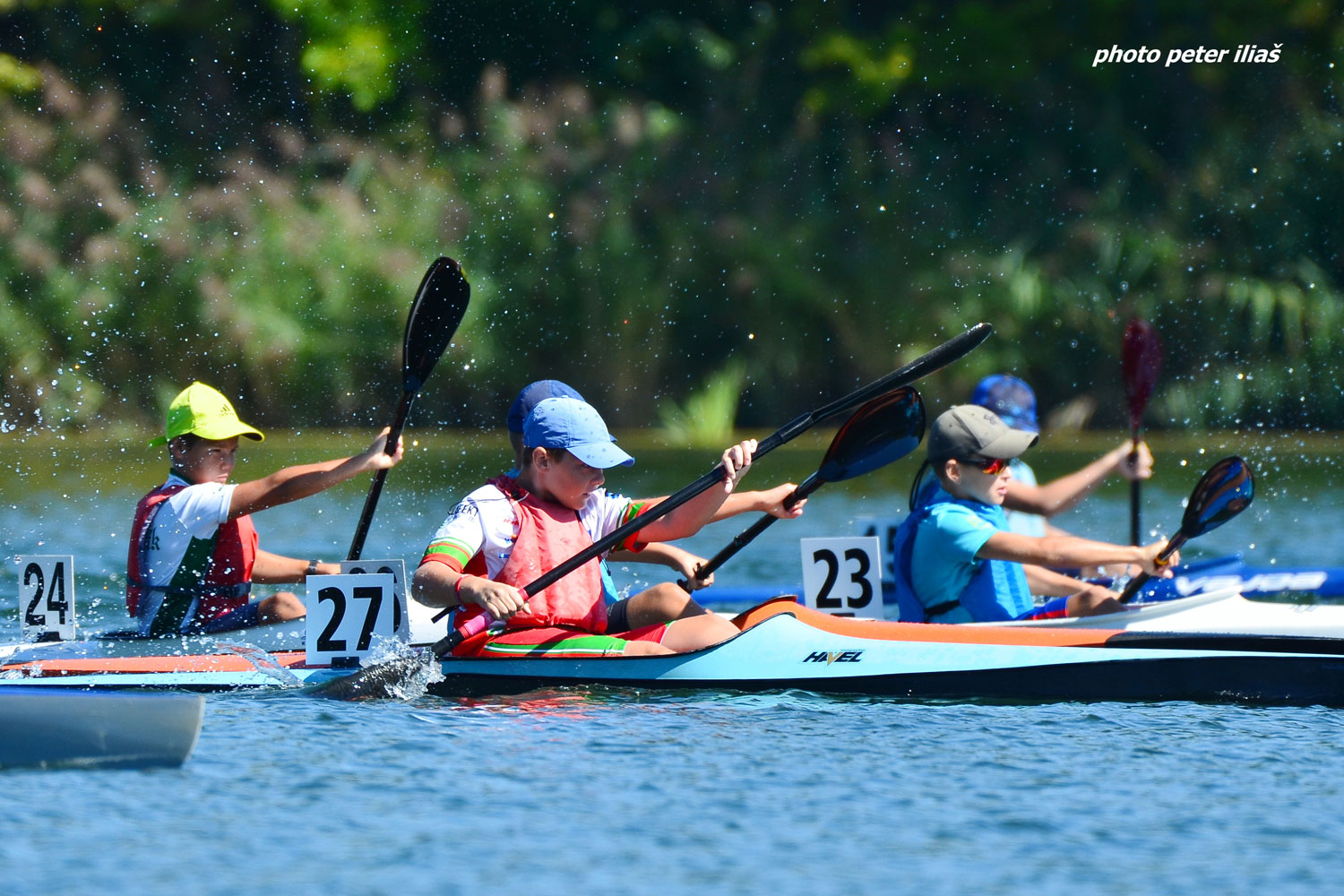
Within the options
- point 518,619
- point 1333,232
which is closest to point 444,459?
point 1333,232

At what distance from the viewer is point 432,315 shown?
7578 mm

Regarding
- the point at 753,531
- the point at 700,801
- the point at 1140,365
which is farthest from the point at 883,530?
the point at 700,801

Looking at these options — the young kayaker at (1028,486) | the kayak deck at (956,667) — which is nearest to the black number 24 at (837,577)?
the young kayaker at (1028,486)

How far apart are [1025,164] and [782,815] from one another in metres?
20.8

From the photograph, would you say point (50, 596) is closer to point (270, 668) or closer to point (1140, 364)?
point (270, 668)

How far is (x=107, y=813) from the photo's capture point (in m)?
4.78

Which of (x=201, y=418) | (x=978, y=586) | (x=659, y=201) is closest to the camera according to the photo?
(x=978, y=586)

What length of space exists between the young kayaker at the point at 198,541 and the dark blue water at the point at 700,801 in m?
0.80

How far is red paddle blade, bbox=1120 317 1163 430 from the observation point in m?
9.64

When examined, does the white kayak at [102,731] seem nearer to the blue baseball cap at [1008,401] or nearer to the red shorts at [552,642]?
the red shorts at [552,642]

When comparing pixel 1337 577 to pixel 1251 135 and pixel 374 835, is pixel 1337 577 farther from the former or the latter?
pixel 1251 135

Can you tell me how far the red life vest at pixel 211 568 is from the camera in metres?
6.90

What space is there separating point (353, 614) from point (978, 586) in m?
2.28

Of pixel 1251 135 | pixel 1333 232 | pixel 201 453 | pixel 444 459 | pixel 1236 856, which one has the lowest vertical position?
pixel 1236 856
